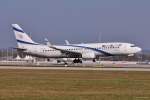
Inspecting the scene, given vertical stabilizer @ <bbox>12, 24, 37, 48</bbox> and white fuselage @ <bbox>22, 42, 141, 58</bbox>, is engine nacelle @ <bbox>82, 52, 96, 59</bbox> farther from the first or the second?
vertical stabilizer @ <bbox>12, 24, 37, 48</bbox>

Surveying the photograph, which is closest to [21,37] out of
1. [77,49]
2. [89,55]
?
[77,49]

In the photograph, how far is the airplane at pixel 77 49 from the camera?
103 metres

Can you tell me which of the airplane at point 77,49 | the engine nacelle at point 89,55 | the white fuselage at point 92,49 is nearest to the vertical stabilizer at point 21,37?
the airplane at point 77,49

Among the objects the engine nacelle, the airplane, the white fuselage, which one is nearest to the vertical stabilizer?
the airplane

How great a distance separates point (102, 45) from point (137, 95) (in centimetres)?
7399

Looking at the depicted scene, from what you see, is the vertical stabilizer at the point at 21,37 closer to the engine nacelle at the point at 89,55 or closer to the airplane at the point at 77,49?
the airplane at the point at 77,49

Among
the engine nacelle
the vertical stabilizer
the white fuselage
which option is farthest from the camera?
the vertical stabilizer

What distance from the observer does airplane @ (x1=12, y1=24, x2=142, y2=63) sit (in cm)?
10331

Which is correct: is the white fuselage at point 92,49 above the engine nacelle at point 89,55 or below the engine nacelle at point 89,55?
above

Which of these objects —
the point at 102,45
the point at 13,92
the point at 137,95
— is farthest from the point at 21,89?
the point at 102,45

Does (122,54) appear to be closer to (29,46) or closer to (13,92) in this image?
(29,46)

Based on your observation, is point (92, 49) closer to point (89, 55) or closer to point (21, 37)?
point (89, 55)

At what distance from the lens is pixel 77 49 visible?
10525cm

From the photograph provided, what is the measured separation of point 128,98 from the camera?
28.4m
